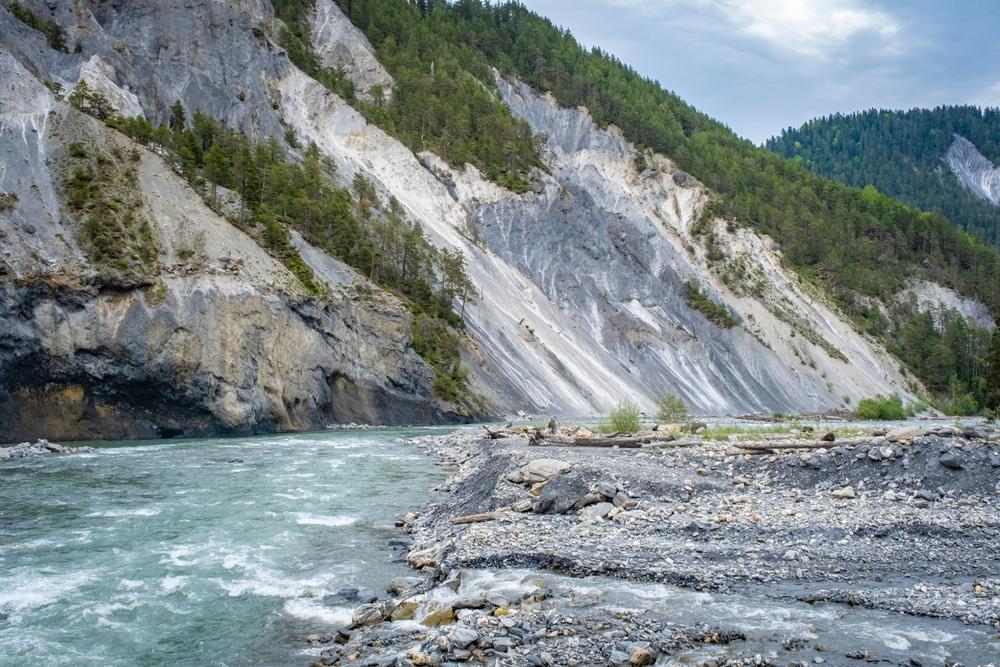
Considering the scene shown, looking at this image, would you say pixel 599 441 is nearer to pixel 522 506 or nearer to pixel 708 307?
pixel 522 506

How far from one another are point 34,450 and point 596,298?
5625 cm

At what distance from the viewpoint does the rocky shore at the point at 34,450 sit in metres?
28.4

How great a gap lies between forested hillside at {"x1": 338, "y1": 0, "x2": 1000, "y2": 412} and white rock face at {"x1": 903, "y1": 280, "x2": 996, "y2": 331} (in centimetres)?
141

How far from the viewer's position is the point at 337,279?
4950 centimetres

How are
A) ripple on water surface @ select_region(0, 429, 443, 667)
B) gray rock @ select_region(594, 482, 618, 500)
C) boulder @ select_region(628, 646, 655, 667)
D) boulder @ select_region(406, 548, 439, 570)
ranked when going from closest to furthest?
1. boulder @ select_region(628, 646, 655, 667)
2. ripple on water surface @ select_region(0, 429, 443, 667)
3. boulder @ select_region(406, 548, 439, 570)
4. gray rock @ select_region(594, 482, 618, 500)

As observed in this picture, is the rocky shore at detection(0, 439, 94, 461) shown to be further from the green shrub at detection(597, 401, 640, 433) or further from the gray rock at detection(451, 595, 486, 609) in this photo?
the gray rock at detection(451, 595, 486, 609)

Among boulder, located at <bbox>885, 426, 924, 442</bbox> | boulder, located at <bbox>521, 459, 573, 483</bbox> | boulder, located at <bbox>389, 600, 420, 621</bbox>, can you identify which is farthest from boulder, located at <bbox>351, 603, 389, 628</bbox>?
boulder, located at <bbox>885, 426, 924, 442</bbox>

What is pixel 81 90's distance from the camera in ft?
165

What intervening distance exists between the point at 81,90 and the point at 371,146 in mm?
30427

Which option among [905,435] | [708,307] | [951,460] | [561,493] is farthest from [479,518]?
[708,307]

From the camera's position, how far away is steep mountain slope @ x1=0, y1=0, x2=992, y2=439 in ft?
120

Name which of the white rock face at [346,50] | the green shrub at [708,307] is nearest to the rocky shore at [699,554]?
the green shrub at [708,307]

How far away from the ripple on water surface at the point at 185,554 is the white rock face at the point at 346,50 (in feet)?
240

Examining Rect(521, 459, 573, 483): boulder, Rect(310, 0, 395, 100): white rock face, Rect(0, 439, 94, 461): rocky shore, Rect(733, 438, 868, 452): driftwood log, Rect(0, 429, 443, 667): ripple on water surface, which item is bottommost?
Rect(0, 439, 94, 461): rocky shore
